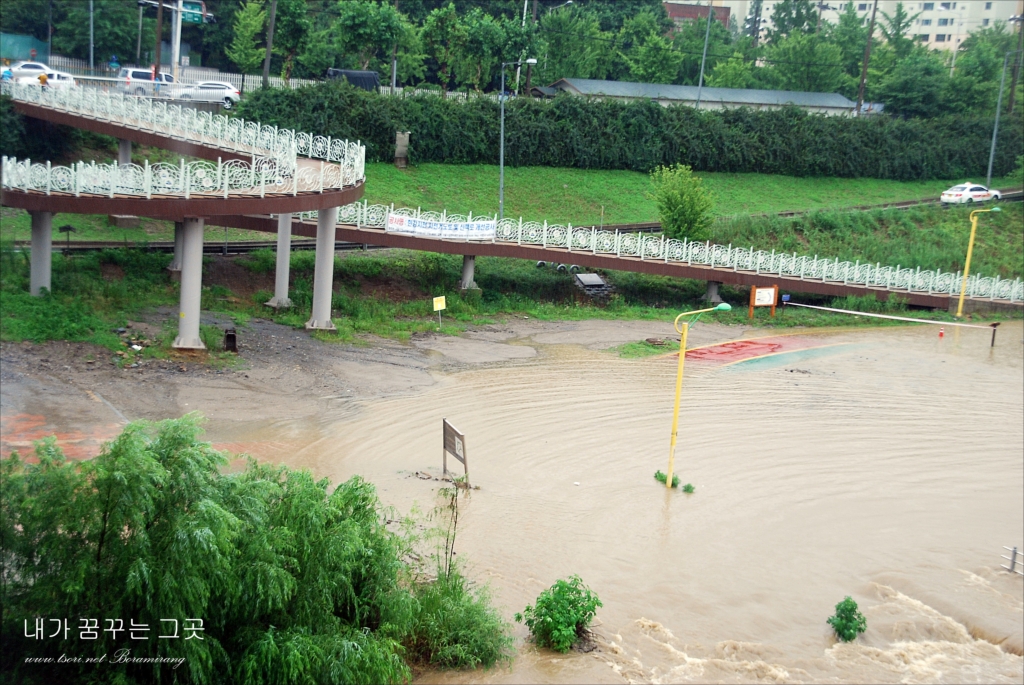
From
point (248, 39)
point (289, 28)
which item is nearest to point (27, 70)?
point (289, 28)

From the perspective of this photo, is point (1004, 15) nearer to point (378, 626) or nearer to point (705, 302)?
point (705, 302)

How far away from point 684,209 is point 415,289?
11.3 meters

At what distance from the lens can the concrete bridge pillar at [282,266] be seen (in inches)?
1190

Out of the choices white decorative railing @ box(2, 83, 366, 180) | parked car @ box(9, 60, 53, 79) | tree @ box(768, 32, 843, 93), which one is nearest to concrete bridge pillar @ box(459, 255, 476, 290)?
white decorative railing @ box(2, 83, 366, 180)

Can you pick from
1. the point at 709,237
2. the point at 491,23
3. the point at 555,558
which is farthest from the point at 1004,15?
the point at 555,558

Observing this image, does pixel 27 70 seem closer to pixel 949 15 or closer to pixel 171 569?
pixel 171 569

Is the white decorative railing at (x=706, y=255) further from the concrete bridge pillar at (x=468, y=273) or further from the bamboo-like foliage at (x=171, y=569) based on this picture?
the bamboo-like foliage at (x=171, y=569)

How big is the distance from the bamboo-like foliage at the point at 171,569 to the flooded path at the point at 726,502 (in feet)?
8.34

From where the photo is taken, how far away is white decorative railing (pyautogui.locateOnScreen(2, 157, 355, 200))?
2377 cm

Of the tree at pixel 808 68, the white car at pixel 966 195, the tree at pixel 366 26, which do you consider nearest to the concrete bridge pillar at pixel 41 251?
the tree at pixel 366 26

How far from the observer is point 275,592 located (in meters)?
10.7

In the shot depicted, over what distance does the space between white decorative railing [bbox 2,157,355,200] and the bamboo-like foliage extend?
45.2ft

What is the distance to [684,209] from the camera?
39.4m

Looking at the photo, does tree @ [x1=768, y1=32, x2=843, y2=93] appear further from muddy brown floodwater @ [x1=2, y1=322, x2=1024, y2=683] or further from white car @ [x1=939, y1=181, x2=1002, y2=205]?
muddy brown floodwater @ [x1=2, y1=322, x2=1024, y2=683]
